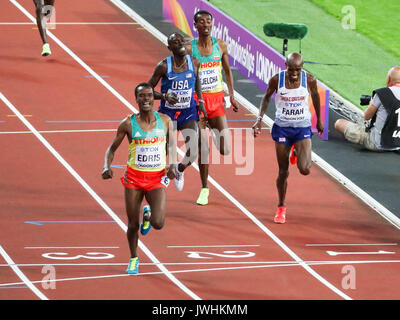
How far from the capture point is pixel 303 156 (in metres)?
15.4

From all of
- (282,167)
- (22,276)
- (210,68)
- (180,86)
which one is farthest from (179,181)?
(22,276)

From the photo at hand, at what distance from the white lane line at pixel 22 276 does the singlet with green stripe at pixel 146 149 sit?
5.74 feet

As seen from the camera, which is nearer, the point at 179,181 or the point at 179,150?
the point at 179,181

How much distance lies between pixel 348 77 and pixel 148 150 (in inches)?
412

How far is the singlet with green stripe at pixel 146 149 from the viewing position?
13.5 meters

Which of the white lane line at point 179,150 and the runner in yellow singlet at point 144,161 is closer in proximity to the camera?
the runner in yellow singlet at point 144,161

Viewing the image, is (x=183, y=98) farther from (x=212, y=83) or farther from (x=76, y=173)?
(x=76, y=173)

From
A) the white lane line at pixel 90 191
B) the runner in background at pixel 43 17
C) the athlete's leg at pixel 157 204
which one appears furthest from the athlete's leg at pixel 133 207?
the runner in background at pixel 43 17

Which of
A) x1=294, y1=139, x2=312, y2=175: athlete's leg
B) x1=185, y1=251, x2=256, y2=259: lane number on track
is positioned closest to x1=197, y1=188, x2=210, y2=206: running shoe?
x1=294, y1=139, x2=312, y2=175: athlete's leg

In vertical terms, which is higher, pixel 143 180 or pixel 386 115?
pixel 143 180

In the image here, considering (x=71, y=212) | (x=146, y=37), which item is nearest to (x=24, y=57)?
(x=146, y=37)

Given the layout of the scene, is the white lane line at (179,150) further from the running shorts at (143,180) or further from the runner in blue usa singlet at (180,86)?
the runner in blue usa singlet at (180,86)

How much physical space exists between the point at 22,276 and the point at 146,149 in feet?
6.81

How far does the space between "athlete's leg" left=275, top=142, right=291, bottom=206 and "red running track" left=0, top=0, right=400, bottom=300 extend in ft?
1.36
